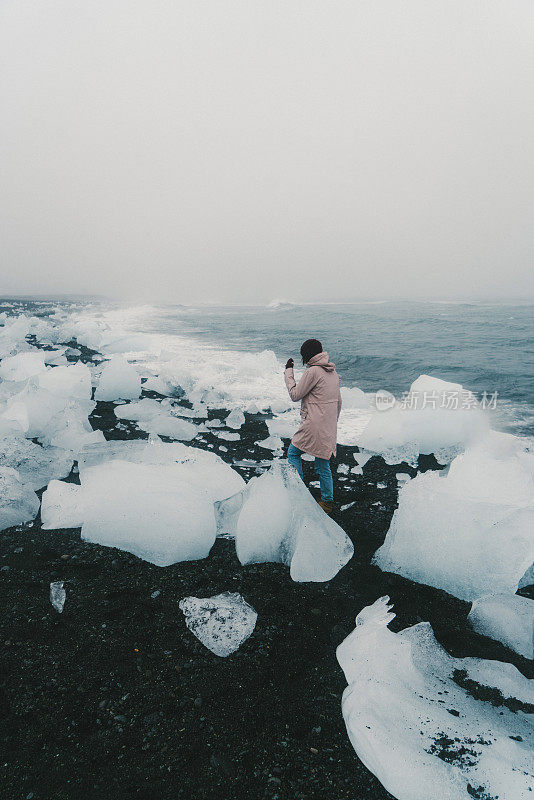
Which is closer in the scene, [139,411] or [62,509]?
[62,509]

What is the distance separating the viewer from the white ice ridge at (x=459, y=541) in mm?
2844

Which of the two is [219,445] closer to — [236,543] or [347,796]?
[236,543]

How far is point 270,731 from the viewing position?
1938 millimetres

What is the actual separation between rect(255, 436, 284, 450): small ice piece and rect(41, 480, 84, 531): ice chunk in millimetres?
2758

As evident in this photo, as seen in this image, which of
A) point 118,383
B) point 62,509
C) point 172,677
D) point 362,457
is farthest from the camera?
point 118,383

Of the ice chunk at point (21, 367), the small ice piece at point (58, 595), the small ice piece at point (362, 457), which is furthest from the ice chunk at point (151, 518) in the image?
the ice chunk at point (21, 367)

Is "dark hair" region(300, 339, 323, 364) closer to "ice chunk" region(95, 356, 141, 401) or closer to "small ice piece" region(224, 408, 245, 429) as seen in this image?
"small ice piece" region(224, 408, 245, 429)

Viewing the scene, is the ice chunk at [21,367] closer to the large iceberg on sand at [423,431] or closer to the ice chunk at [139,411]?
the ice chunk at [139,411]

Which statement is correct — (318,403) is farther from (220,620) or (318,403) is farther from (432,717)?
(432,717)

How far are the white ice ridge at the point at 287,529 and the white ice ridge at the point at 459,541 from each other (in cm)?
43

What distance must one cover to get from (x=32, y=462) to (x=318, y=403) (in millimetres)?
3213

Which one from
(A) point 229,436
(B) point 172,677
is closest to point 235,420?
(A) point 229,436

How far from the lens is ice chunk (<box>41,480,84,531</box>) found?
341 centimetres

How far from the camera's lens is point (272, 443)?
229 inches
